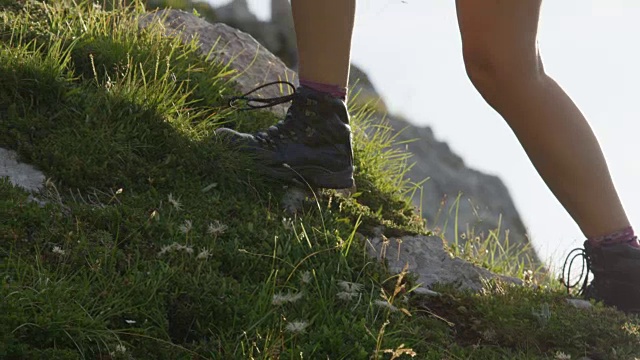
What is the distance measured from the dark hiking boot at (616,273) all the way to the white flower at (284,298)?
Result: 169 centimetres

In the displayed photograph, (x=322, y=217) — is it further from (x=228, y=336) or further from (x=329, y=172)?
(x=228, y=336)

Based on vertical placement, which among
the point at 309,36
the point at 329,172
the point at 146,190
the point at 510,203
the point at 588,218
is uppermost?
the point at 309,36

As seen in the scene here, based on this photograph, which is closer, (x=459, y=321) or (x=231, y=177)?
(x=459, y=321)

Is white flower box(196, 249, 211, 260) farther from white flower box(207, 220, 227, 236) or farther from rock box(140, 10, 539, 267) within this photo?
rock box(140, 10, 539, 267)

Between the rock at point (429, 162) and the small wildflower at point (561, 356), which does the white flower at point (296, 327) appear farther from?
the rock at point (429, 162)

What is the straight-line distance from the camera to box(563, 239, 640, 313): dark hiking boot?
13.8 ft

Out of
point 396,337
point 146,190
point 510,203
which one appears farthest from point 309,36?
point 510,203

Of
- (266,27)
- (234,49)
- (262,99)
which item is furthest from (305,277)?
(266,27)

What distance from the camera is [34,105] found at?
14.7ft

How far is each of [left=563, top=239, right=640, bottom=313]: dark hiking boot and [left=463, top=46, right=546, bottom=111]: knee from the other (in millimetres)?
841

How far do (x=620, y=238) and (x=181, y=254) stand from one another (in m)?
2.09

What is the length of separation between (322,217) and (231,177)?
1.79 ft

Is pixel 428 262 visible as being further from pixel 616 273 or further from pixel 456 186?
pixel 456 186

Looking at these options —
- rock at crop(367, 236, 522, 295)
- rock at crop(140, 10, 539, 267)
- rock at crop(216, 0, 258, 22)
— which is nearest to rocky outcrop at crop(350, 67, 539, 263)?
rock at crop(140, 10, 539, 267)
